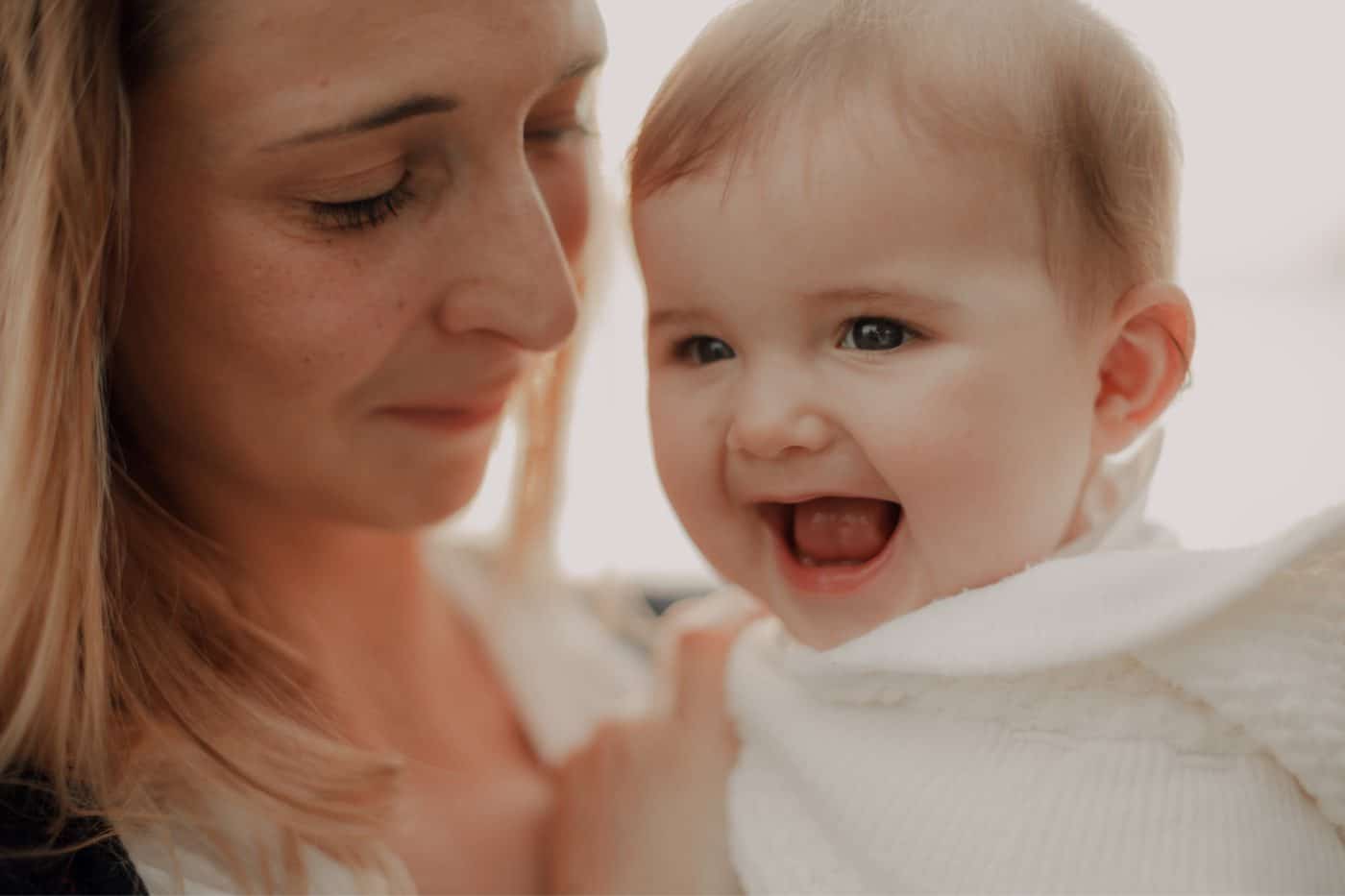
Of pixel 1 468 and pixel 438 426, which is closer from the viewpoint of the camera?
pixel 1 468

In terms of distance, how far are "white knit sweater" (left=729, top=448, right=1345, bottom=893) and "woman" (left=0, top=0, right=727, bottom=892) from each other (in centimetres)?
27

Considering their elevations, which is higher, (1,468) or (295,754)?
(1,468)

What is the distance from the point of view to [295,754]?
1.22 meters

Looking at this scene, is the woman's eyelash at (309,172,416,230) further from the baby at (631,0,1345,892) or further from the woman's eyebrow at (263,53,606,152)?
the baby at (631,0,1345,892)

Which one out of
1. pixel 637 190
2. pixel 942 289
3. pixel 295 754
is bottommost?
pixel 295 754

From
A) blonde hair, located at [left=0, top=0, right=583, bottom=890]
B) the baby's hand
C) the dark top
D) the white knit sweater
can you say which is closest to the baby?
the white knit sweater

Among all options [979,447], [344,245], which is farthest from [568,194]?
[979,447]

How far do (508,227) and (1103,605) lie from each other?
25.3 inches

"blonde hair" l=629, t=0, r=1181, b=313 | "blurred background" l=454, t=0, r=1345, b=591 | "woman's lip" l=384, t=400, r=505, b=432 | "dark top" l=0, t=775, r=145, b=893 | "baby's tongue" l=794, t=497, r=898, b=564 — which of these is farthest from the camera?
"blurred background" l=454, t=0, r=1345, b=591

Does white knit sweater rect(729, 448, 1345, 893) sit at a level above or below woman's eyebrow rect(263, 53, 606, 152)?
below

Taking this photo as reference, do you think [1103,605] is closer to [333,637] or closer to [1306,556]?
[1306,556]

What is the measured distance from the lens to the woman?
109 cm

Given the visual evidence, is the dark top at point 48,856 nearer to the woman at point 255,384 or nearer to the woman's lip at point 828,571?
the woman at point 255,384

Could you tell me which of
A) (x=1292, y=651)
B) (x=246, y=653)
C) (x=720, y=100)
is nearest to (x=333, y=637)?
(x=246, y=653)
